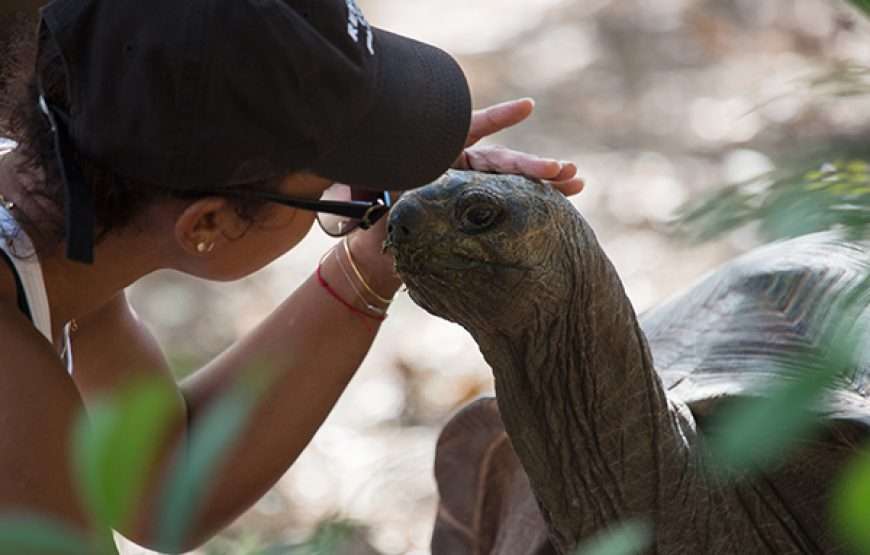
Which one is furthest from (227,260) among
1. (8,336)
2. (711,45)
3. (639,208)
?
(711,45)

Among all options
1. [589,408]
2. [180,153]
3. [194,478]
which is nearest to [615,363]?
[589,408]

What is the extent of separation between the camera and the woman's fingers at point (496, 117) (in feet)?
5.83

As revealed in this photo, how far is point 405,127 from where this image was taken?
1.54 m

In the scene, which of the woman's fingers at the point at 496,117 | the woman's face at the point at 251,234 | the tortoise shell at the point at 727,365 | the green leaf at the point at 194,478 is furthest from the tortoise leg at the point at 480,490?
the green leaf at the point at 194,478

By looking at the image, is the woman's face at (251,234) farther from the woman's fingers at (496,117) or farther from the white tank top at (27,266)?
the woman's fingers at (496,117)

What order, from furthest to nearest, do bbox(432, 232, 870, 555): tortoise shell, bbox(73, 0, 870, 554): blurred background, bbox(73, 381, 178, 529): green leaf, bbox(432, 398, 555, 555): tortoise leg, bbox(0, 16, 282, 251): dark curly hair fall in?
bbox(73, 0, 870, 554): blurred background
bbox(432, 398, 555, 555): tortoise leg
bbox(432, 232, 870, 555): tortoise shell
bbox(0, 16, 282, 251): dark curly hair
bbox(73, 381, 178, 529): green leaf

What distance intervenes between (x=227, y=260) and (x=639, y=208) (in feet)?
10.4

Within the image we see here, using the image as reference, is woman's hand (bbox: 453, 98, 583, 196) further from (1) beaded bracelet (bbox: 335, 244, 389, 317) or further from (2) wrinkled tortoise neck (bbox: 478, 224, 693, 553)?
(1) beaded bracelet (bbox: 335, 244, 389, 317)

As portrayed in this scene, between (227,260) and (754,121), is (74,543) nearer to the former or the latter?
(227,260)

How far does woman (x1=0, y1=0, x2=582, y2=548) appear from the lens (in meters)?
1.31

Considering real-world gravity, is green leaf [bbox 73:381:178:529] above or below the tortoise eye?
above

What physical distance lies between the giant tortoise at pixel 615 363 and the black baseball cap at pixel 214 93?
0.12 metres

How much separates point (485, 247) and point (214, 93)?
13.0 inches

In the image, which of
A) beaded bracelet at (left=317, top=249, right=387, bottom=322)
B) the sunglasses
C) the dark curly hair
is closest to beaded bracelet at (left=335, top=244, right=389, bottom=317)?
beaded bracelet at (left=317, top=249, right=387, bottom=322)
